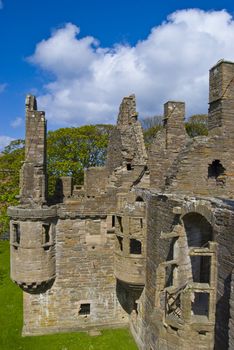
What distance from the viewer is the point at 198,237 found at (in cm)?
1009

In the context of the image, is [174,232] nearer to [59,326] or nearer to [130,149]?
[130,149]

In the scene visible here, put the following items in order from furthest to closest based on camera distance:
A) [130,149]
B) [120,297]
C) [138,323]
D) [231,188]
A: 1. [130,149]
2. [120,297]
3. [138,323]
4. [231,188]

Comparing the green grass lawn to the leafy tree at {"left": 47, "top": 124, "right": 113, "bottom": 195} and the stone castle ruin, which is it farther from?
the leafy tree at {"left": 47, "top": 124, "right": 113, "bottom": 195}

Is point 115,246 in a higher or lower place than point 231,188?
lower

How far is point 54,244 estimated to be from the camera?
14.5 metres

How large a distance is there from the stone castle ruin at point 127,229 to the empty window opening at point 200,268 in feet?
0.11

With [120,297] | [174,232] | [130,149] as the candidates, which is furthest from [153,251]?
[130,149]

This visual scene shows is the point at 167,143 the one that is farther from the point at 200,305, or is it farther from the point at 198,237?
the point at 200,305

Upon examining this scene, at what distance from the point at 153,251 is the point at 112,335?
5352 millimetres

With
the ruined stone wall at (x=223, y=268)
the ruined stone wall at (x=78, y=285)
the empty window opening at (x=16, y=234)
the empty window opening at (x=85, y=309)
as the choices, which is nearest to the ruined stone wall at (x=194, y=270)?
the ruined stone wall at (x=223, y=268)

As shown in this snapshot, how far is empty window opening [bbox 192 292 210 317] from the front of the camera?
30.1 feet

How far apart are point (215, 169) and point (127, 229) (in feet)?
14.2

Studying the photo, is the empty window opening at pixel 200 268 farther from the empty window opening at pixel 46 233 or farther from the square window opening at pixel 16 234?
the square window opening at pixel 16 234

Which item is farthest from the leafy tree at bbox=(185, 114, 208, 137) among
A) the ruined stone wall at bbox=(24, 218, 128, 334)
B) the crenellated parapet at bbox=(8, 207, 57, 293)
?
the crenellated parapet at bbox=(8, 207, 57, 293)
